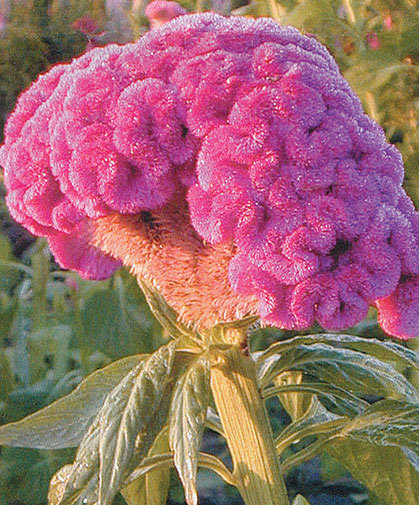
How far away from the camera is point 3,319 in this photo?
229 centimetres

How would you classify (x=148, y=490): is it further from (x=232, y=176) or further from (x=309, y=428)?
(x=232, y=176)

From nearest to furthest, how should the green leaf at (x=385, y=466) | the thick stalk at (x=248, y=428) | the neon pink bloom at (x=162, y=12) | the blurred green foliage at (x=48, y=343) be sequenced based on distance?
the thick stalk at (x=248, y=428) → the green leaf at (x=385, y=466) → the neon pink bloom at (x=162, y=12) → the blurred green foliage at (x=48, y=343)

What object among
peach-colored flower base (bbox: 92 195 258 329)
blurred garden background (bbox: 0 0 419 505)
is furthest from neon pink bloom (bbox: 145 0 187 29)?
peach-colored flower base (bbox: 92 195 258 329)

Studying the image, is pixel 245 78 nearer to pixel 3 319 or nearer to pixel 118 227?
pixel 118 227

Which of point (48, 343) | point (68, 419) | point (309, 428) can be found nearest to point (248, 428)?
point (309, 428)

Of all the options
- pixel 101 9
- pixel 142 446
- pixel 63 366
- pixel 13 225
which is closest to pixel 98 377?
pixel 142 446

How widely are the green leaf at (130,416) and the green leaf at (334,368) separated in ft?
0.67

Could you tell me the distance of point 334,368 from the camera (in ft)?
3.76

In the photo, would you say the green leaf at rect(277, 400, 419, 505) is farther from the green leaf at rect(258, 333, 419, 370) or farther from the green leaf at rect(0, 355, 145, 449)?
the green leaf at rect(0, 355, 145, 449)

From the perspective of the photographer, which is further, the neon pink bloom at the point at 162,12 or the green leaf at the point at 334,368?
the neon pink bloom at the point at 162,12

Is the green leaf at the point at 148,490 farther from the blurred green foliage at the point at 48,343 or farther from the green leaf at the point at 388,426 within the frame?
the blurred green foliage at the point at 48,343

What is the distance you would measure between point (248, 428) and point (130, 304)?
1.04 metres

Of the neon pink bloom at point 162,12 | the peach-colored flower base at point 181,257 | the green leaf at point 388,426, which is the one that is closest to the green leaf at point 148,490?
the green leaf at point 388,426

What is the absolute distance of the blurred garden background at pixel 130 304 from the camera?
6.40ft
